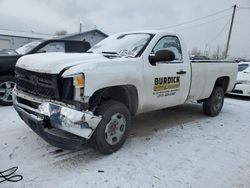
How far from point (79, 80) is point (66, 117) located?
0.50 metres

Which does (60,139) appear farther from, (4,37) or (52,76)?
(4,37)

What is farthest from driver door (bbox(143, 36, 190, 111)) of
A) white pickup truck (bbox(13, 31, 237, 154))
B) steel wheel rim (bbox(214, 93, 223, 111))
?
steel wheel rim (bbox(214, 93, 223, 111))

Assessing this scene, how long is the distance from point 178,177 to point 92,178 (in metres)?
1.14

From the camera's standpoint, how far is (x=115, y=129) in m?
3.77

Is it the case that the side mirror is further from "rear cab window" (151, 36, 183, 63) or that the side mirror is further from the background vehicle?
the background vehicle

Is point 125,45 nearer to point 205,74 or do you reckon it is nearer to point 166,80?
point 166,80

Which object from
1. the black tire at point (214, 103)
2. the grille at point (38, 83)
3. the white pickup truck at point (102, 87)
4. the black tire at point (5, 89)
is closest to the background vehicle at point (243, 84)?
the black tire at point (214, 103)

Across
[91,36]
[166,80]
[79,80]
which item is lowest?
[166,80]

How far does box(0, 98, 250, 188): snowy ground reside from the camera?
309cm

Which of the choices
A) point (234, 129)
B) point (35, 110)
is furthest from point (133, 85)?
point (234, 129)

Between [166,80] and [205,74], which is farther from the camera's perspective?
[205,74]

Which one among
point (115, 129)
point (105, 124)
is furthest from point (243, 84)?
point (105, 124)

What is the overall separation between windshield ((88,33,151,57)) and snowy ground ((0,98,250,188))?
1.61 m

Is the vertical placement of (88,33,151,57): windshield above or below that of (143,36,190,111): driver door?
above
